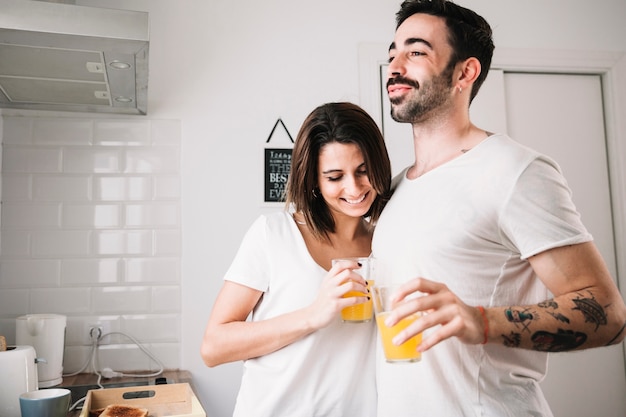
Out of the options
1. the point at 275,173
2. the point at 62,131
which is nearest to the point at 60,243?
the point at 62,131

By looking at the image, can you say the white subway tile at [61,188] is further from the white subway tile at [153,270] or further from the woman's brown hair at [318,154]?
the woman's brown hair at [318,154]

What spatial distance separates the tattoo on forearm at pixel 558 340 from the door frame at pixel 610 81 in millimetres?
2214

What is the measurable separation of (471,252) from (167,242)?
5.63 feet

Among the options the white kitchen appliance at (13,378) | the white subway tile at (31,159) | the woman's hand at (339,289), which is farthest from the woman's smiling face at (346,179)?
the white subway tile at (31,159)

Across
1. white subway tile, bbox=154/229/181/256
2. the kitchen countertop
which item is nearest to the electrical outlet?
the kitchen countertop

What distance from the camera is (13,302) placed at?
8.41ft

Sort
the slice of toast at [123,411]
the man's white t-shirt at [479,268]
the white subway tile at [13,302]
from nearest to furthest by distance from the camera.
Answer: the man's white t-shirt at [479,268], the slice of toast at [123,411], the white subway tile at [13,302]

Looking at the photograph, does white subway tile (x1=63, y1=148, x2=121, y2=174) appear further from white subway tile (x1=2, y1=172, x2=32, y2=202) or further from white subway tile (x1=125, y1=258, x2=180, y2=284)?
white subway tile (x1=125, y1=258, x2=180, y2=284)

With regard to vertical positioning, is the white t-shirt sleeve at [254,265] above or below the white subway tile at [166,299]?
above

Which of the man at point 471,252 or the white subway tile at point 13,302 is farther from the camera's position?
the white subway tile at point 13,302

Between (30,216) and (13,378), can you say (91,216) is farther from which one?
(13,378)

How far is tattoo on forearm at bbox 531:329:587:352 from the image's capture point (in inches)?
45.1

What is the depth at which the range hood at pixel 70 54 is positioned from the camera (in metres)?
1.53

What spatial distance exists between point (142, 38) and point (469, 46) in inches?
33.5
